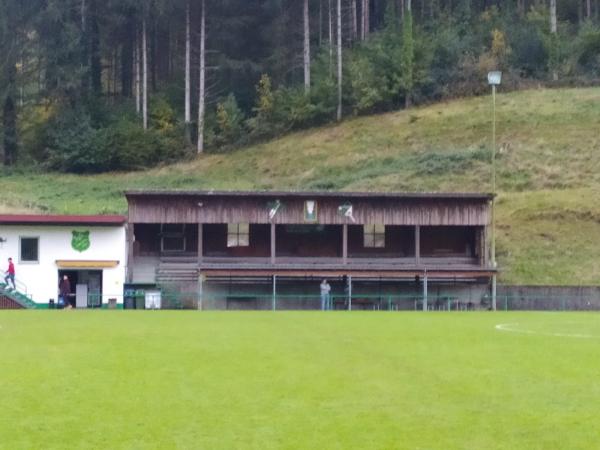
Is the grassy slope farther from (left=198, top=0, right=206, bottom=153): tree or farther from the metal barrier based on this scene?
the metal barrier

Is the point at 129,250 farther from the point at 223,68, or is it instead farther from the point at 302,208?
the point at 223,68

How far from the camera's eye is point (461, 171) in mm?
74812

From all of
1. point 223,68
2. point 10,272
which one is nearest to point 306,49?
point 223,68

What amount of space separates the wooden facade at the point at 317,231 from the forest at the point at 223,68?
1147 inches

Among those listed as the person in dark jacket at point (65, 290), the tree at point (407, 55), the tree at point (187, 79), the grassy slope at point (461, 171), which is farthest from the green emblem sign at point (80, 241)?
the tree at point (407, 55)

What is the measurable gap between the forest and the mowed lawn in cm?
5981

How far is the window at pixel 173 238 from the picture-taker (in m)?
59.2

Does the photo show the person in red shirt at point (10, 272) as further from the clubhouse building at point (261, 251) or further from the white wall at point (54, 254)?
the white wall at point (54, 254)

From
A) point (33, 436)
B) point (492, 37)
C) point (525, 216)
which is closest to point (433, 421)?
point (33, 436)

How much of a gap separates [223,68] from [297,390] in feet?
255

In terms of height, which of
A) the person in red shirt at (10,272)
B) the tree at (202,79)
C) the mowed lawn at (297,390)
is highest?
the tree at (202,79)

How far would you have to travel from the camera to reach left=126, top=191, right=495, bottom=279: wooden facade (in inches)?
2197

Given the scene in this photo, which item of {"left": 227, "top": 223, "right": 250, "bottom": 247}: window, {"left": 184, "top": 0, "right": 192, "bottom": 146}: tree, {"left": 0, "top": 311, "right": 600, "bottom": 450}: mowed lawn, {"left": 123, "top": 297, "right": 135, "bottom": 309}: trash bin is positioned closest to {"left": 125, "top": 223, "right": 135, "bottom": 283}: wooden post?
{"left": 123, "top": 297, "right": 135, "bottom": 309}: trash bin

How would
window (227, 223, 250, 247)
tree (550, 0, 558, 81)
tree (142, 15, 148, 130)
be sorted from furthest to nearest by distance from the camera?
1. tree (550, 0, 558, 81)
2. tree (142, 15, 148, 130)
3. window (227, 223, 250, 247)
